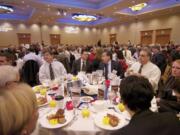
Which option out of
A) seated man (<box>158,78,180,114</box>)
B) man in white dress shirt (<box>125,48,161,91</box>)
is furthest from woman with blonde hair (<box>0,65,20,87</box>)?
man in white dress shirt (<box>125,48,161,91</box>)

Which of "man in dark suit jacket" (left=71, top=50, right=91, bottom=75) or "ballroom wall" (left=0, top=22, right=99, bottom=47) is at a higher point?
"ballroom wall" (left=0, top=22, right=99, bottom=47)

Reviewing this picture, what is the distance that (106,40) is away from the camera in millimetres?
16750

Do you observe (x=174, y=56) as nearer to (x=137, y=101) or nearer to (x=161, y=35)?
(x=137, y=101)

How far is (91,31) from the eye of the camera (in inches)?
691

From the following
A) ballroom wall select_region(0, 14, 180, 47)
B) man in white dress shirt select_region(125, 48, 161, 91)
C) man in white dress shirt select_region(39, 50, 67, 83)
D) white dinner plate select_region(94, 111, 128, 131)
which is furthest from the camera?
ballroom wall select_region(0, 14, 180, 47)

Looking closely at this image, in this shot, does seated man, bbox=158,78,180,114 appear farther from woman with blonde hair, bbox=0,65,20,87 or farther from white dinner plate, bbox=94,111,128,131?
woman with blonde hair, bbox=0,65,20,87

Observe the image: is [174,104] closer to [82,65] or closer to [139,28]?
[82,65]

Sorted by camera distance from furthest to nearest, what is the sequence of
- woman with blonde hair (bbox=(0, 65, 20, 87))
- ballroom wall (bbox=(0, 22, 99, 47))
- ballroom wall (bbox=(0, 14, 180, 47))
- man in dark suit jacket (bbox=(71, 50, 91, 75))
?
1. ballroom wall (bbox=(0, 22, 99, 47))
2. ballroom wall (bbox=(0, 14, 180, 47))
3. man in dark suit jacket (bbox=(71, 50, 91, 75))
4. woman with blonde hair (bbox=(0, 65, 20, 87))

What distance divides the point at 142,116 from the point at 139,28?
1272cm

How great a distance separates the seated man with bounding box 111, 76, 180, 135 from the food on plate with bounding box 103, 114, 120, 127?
260mm

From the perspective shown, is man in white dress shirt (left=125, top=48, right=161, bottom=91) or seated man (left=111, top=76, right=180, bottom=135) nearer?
seated man (left=111, top=76, right=180, bottom=135)

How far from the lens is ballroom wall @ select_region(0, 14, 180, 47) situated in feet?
34.1

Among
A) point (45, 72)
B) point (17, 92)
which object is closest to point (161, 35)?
point (45, 72)

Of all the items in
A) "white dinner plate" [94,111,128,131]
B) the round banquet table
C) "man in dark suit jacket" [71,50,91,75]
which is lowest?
the round banquet table
